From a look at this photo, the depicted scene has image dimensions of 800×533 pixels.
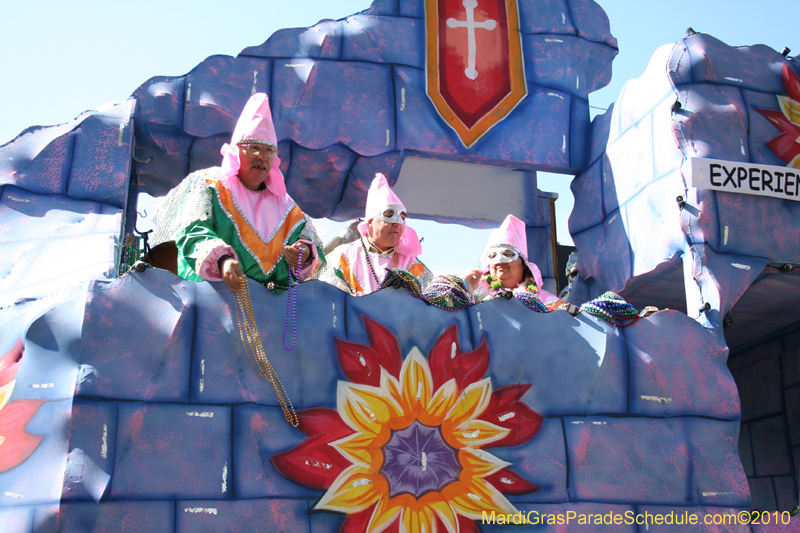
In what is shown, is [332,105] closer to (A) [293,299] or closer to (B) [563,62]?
(B) [563,62]

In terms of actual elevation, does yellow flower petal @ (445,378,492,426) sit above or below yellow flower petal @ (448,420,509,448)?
above

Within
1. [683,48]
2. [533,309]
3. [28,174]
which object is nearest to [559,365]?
[533,309]

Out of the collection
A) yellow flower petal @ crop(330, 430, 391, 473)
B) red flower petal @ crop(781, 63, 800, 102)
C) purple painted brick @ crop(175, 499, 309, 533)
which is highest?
red flower petal @ crop(781, 63, 800, 102)

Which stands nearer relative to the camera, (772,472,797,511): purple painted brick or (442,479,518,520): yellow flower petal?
(442,479,518,520): yellow flower petal

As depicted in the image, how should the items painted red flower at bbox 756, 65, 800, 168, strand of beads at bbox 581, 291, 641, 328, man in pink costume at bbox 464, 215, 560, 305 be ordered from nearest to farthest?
strand of beads at bbox 581, 291, 641, 328 → man in pink costume at bbox 464, 215, 560, 305 → painted red flower at bbox 756, 65, 800, 168

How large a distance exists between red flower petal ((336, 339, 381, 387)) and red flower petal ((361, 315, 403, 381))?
0.03m

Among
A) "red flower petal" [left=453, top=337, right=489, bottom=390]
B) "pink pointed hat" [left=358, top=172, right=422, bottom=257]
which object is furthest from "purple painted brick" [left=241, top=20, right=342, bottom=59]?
"red flower petal" [left=453, top=337, right=489, bottom=390]

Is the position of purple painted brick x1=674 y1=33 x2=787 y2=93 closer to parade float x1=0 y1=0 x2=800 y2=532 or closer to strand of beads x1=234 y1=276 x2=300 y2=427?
parade float x1=0 y1=0 x2=800 y2=532

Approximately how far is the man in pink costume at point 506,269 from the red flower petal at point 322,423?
1.23 metres

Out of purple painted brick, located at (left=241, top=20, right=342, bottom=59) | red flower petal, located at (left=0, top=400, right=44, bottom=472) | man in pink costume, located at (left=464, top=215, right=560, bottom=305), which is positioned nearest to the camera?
red flower petal, located at (left=0, top=400, right=44, bottom=472)

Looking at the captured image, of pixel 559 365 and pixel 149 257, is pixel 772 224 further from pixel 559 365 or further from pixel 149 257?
pixel 149 257

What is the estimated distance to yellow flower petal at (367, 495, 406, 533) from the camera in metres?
2.67

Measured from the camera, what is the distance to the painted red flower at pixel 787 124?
3855 mm

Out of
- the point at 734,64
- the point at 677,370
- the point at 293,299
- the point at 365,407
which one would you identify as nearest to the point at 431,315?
the point at 365,407
